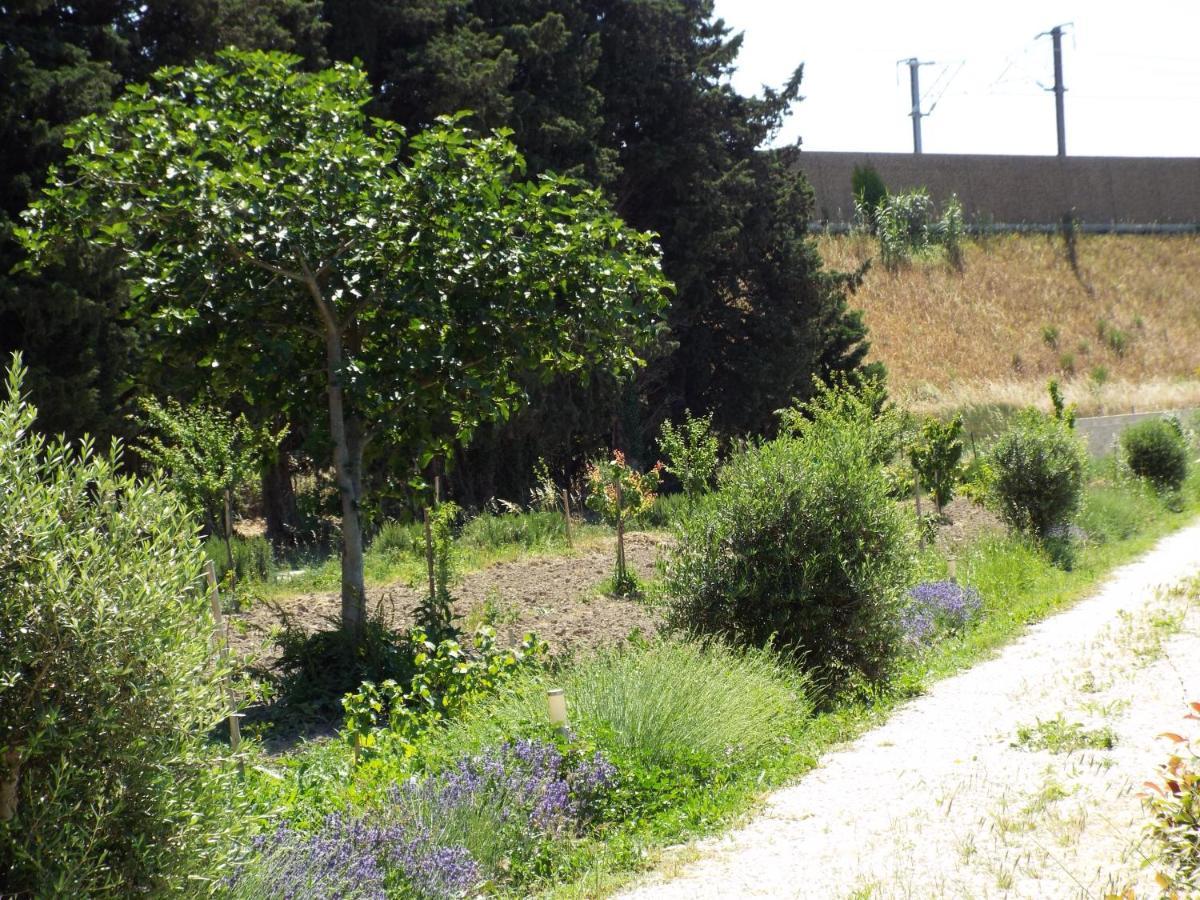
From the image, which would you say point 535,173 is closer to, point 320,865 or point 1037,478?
point 1037,478

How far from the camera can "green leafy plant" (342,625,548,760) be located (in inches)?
237

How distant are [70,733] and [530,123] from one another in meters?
17.3

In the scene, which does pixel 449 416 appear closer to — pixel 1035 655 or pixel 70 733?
pixel 1035 655

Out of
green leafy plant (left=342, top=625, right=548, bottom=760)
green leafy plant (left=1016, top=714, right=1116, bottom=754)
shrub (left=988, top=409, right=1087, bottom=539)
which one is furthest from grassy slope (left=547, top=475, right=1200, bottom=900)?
green leafy plant (left=342, top=625, right=548, bottom=760)

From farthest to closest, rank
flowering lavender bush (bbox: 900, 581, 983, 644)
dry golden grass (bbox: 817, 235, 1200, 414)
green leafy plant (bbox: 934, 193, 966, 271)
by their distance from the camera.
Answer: green leafy plant (bbox: 934, 193, 966, 271), dry golden grass (bbox: 817, 235, 1200, 414), flowering lavender bush (bbox: 900, 581, 983, 644)

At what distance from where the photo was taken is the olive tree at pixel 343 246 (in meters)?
7.84

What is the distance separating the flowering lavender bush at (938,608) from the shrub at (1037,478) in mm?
3944

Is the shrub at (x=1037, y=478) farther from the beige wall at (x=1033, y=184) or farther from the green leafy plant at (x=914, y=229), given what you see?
the beige wall at (x=1033, y=184)

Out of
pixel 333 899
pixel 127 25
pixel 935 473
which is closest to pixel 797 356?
pixel 935 473

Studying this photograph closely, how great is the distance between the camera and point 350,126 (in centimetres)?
833

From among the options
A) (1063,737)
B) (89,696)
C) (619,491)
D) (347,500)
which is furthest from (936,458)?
(89,696)

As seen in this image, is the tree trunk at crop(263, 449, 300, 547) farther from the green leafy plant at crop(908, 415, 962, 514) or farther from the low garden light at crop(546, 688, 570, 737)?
the low garden light at crop(546, 688, 570, 737)

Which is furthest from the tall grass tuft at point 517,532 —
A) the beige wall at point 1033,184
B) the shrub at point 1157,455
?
the beige wall at point 1033,184

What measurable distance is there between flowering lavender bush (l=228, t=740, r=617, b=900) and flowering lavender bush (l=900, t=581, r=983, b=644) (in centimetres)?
426
